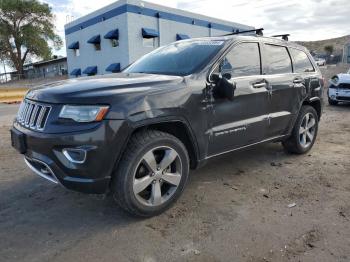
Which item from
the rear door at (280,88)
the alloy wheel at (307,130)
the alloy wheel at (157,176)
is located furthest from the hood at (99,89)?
the alloy wheel at (307,130)

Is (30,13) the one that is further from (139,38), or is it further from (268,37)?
(268,37)

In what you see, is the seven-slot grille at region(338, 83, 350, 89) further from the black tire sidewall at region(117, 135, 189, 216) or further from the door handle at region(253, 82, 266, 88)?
the black tire sidewall at region(117, 135, 189, 216)

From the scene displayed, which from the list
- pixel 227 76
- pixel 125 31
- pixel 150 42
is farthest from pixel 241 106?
pixel 150 42

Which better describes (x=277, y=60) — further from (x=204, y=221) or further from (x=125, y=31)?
(x=125, y=31)

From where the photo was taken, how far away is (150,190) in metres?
3.52

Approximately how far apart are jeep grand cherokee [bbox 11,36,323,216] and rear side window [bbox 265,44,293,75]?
0.08 feet

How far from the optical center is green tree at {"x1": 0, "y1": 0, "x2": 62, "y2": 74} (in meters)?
45.8

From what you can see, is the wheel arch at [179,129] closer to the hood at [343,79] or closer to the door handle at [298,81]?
the door handle at [298,81]

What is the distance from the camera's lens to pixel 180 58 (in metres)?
4.29

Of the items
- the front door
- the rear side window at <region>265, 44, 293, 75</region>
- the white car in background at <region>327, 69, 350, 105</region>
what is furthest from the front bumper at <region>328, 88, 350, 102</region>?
the front door

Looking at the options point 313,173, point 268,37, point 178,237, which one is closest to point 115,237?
point 178,237

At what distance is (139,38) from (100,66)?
5052 millimetres

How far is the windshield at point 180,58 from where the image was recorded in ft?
13.1

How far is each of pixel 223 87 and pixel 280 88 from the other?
4.43ft
